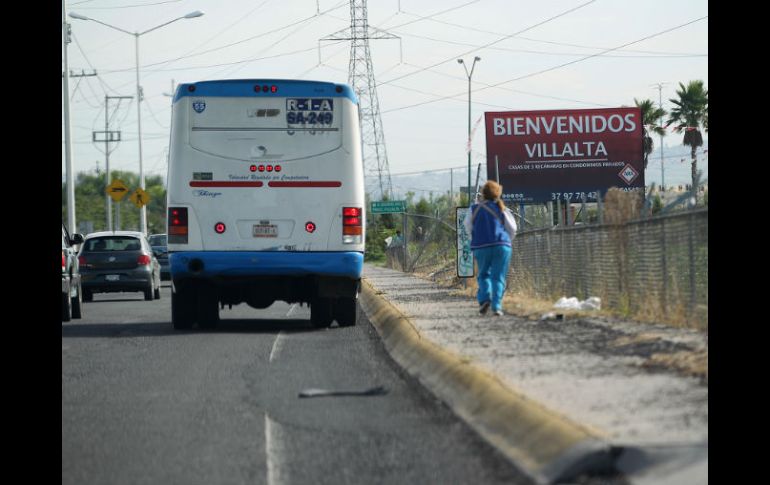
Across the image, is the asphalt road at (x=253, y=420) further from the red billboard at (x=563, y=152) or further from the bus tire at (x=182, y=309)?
the red billboard at (x=563, y=152)

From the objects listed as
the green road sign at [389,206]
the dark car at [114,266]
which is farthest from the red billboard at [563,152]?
the green road sign at [389,206]

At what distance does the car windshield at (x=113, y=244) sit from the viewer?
27.8 m

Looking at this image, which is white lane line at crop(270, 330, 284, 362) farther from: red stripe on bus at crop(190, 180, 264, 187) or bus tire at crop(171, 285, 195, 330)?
red stripe on bus at crop(190, 180, 264, 187)

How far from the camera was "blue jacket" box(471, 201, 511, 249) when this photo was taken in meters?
16.7

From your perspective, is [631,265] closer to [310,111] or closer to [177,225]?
[310,111]

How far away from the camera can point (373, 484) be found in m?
6.97

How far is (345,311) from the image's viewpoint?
18438mm

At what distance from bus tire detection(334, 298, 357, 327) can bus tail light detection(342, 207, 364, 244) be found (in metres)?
1.12

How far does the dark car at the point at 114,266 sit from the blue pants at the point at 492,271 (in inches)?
482

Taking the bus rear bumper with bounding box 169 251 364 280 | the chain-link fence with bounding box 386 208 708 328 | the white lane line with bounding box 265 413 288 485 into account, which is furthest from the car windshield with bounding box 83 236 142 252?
the white lane line with bounding box 265 413 288 485

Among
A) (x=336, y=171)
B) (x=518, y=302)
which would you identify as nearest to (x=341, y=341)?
(x=336, y=171)

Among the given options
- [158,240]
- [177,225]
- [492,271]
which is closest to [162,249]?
[158,240]
